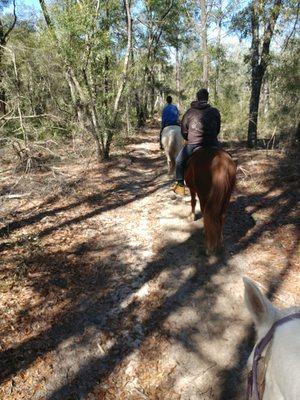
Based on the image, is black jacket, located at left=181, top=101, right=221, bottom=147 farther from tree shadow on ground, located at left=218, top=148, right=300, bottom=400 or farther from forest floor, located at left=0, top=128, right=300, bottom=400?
tree shadow on ground, located at left=218, top=148, right=300, bottom=400

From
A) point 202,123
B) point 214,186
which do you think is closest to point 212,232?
point 214,186

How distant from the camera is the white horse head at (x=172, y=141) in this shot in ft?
33.2

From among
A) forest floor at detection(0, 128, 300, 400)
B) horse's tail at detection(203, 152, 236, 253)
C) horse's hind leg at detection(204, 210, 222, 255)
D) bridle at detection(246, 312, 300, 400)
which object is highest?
bridle at detection(246, 312, 300, 400)

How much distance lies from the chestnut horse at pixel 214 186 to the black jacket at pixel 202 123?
67 cm

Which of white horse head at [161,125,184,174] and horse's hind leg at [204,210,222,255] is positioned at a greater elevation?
white horse head at [161,125,184,174]

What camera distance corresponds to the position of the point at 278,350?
4.30ft

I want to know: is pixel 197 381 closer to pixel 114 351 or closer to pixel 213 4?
pixel 114 351

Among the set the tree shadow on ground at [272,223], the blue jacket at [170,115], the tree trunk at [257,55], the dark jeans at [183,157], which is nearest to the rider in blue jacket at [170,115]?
the blue jacket at [170,115]

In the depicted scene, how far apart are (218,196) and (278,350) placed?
4160mm

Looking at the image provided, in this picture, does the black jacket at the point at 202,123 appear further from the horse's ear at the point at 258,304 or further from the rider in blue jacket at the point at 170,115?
the horse's ear at the point at 258,304

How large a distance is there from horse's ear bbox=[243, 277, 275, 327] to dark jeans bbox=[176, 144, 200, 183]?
5.06m

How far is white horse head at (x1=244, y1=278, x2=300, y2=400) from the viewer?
1181 millimetres

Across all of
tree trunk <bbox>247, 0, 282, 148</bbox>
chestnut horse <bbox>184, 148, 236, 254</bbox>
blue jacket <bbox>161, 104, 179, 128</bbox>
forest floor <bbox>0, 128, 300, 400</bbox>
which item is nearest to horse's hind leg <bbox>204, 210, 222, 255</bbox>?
chestnut horse <bbox>184, 148, 236, 254</bbox>

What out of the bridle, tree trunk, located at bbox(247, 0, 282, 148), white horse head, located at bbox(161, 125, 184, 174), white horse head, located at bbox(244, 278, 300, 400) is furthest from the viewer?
tree trunk, located at bbox(247, 0, 282, 148)
